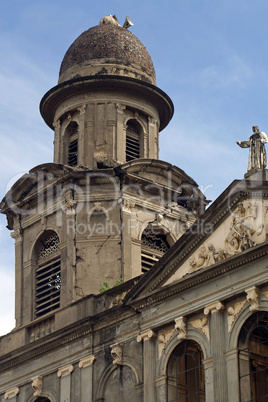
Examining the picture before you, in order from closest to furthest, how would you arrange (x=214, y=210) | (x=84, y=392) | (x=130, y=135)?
(x=214, y=210) → (x=84, y=392) → (x=130, y=135)

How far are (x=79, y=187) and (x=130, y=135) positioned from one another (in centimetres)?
357

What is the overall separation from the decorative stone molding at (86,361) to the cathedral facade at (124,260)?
0.05m

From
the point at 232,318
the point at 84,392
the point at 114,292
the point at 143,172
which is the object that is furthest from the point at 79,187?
the point at 232,318

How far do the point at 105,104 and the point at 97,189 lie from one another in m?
3.76

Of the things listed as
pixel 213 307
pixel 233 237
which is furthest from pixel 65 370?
pixel 233 237

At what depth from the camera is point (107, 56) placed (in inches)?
1458

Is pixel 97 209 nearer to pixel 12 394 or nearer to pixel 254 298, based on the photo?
pixel 12 394

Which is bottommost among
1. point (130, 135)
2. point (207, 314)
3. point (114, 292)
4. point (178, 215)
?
point (207, 314)

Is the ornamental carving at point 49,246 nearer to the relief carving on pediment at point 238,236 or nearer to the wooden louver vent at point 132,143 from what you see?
the wooden louver vent at point 132,143

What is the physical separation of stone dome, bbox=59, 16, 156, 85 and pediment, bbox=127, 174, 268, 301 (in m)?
10.4

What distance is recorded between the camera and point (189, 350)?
27.3 metres

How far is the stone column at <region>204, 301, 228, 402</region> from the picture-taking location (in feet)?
81.8

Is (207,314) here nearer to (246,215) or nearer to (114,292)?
(246,215)

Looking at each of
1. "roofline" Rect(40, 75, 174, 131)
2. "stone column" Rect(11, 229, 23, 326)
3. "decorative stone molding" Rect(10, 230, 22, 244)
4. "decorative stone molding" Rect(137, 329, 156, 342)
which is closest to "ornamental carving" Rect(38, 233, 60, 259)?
"stone column" Rect(11, 229, 23, 326)
